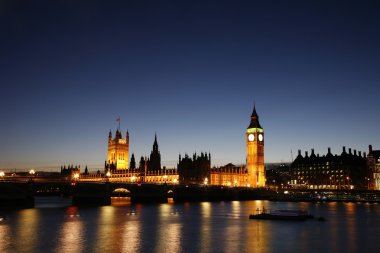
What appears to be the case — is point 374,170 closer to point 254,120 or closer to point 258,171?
point 258,171

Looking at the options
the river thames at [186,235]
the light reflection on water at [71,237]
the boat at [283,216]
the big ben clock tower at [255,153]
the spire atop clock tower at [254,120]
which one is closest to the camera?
the light reflection on water at [71,237]

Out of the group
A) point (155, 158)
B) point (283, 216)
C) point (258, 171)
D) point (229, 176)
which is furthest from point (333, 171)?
point (283, 216)

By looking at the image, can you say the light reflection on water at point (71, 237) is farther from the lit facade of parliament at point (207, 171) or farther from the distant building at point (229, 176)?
the distant building at point (229, 176)

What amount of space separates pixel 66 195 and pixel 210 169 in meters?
61.5

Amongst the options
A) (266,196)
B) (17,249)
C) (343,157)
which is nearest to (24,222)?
(17,249)

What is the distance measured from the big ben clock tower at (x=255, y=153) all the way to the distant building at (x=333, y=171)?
18932mm

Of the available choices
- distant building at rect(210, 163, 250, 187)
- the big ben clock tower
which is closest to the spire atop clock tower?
the big ben clock tower

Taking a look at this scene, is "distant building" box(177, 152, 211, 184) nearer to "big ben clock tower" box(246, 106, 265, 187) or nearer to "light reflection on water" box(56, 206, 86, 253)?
"big ben clock tower" box(246, 106, 265, 187)

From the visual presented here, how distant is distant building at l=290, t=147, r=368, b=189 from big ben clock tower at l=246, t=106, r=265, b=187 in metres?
18.9

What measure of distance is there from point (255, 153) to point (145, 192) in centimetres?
Result: 6053

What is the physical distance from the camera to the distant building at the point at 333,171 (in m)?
152

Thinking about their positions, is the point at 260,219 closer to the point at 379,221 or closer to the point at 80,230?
the point at 379,221

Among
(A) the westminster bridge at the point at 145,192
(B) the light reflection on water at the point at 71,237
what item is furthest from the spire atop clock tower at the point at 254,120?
(B) the light reflection on water at the point at 71,237

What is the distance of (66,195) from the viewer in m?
164
